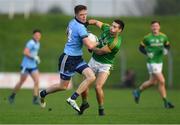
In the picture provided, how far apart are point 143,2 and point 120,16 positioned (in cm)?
228

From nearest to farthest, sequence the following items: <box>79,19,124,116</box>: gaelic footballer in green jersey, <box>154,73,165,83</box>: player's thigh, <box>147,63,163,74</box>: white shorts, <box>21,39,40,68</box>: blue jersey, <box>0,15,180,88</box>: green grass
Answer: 1. <box>79,19,124,116</box>: gaelic footballer in green jersey
2. <box>154,73,165,83</box>: player's thigh
3. <box>147,63,163,74</box>: white shorts
4. <box>21,39,40,68</box>: blue jersey
5. <box>0,15,180,88</box>: green grass

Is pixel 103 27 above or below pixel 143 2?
→ above

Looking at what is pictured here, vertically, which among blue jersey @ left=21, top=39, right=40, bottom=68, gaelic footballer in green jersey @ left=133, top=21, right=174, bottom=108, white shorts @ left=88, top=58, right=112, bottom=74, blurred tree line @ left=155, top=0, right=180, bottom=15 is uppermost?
white shorts @ left=88, top=58, right=112, bottom=74

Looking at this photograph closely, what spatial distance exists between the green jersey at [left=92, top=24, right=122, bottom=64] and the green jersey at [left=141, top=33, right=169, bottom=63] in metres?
5.31

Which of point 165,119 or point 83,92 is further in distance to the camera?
point 83,92

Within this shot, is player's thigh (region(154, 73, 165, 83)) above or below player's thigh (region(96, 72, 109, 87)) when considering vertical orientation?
below

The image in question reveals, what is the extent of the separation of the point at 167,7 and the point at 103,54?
147 feet

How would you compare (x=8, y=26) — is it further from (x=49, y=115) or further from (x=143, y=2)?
(x=49, y=115)

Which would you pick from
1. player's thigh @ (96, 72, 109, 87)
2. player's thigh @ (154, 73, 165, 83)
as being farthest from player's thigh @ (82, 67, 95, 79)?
player's thigh @ (154, 73, 165, 83)

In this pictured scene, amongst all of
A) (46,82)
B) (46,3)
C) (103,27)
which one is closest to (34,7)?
(46,3)

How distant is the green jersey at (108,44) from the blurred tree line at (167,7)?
141 feet

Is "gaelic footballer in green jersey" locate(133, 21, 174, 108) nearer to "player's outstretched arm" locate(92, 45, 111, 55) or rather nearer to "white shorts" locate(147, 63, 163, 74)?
"white shorts" locate(147, 63, 163, 74)

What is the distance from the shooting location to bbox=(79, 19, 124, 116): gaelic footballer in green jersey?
57.7ft

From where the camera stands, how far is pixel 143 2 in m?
59.9
